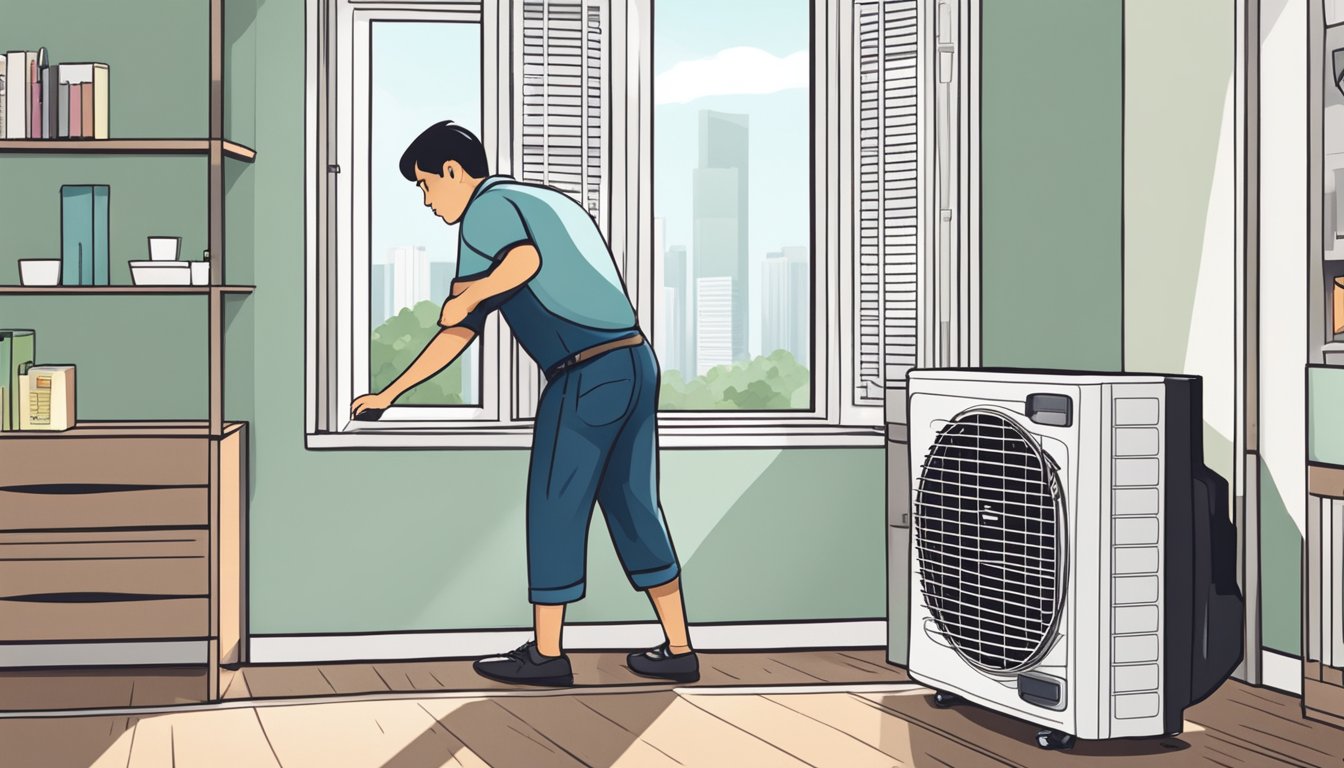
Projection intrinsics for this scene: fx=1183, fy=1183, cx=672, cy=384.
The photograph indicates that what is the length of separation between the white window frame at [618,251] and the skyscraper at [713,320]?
159 millimetres

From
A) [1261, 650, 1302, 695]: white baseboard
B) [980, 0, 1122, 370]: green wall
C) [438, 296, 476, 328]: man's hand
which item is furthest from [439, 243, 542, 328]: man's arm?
[1261, 650, 1302, 695]: white baseboard

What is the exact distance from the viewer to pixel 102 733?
2.64m

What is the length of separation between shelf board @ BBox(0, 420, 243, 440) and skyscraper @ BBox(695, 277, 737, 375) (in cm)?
135

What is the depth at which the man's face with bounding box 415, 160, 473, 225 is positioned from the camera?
3.09m

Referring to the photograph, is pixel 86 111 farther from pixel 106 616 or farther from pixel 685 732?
pixel 685 732

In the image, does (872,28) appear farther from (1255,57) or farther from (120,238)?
(120,238)

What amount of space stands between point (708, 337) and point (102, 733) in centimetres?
193

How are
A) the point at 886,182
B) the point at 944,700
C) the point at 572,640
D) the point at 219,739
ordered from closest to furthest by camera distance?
the point at 219,739
the point at 944,700
the point at 572,640
the point at 886,182

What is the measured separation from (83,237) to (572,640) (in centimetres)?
173

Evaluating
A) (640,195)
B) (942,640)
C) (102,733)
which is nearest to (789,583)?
(942,640)

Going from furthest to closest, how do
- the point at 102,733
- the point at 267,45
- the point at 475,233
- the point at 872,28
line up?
the point at 872,28 → the point at 267,45 → the point at 475,233 → the point at 102,733

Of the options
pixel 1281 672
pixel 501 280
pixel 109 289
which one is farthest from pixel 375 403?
pixel 1281 672

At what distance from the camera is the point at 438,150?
121 inches

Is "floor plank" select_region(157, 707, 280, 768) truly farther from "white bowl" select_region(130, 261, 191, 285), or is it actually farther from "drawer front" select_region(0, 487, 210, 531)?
"white bowl" select_region(130, 261, 191, 285)
